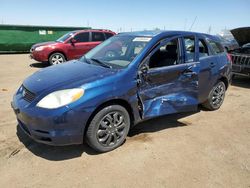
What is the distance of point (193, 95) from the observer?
4566mm

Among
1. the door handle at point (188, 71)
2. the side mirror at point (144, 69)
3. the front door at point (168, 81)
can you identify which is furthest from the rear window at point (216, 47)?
the side mirror at point (144, 69)

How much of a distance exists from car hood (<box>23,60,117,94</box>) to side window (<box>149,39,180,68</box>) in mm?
730

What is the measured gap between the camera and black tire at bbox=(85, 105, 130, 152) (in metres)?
3.36

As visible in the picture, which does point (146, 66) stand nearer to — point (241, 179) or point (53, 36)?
point (241, 179)

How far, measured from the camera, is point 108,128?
354 centimetres

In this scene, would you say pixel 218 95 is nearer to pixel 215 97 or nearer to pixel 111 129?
pixel 215 97

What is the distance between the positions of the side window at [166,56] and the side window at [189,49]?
0.66ft

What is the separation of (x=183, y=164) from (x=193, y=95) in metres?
1.57

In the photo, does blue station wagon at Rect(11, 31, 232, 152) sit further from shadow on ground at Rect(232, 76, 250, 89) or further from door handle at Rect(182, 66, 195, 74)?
shadow on ground at Rect(232, 76, 250, 89)

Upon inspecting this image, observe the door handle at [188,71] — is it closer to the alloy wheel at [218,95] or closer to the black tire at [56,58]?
the alloy wheel at [218,95]

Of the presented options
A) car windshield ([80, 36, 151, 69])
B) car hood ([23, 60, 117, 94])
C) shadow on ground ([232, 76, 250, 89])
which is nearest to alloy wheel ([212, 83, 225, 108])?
car windshield ([80, 36, 151, 69])

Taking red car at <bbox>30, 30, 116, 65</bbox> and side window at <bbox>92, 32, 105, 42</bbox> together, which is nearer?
red car at <bbox>30, 30, 116, 65</bbox>

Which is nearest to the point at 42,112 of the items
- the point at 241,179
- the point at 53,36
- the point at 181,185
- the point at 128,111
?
the point at 128,111

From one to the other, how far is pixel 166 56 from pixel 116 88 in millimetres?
1321
